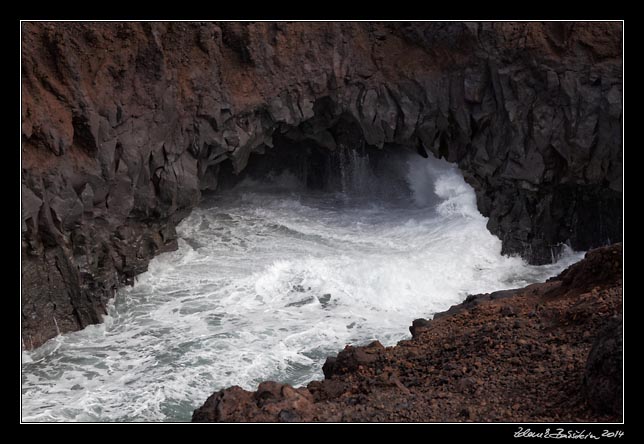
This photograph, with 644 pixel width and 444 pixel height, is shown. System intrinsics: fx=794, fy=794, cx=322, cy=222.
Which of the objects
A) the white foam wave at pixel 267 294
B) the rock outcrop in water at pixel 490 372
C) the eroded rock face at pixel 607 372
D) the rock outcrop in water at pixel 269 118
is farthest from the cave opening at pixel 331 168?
the eroded rock face at pixel 607 372

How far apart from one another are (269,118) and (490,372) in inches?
412

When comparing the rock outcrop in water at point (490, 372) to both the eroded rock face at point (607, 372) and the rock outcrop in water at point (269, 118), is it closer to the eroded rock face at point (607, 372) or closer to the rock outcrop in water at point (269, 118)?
the eroded rock face at point (607, 372)

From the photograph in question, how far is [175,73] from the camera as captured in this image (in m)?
15.9

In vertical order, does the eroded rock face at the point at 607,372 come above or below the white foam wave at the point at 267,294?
above

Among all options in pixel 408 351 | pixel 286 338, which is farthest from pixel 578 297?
pixel 286 338

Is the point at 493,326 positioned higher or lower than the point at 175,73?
lower

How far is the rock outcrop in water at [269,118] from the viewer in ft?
45.3

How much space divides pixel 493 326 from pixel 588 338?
1099 mm

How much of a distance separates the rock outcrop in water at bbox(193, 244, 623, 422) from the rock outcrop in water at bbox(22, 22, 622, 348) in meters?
6.97

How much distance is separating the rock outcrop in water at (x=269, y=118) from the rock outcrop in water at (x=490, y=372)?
6971 mm

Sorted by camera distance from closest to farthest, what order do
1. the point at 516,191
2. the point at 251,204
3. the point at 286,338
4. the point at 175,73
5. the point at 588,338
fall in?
the point at 588,338, the point at 286,338, the point at 175,73, the point at 516,191, the point at 251,204

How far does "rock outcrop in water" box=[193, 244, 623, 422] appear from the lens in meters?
7.04

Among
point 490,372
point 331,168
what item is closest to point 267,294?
point 331,168

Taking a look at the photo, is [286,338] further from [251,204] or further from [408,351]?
[251,204]
